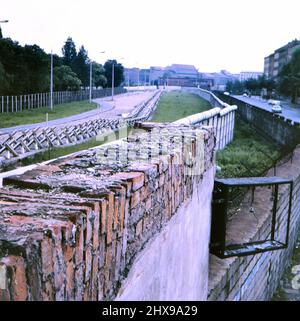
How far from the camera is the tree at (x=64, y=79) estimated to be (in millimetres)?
42763

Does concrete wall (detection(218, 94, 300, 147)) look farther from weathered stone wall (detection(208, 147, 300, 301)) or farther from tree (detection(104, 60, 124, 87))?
tree (detection(104, 60, 124, 87))

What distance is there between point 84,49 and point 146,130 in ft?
181

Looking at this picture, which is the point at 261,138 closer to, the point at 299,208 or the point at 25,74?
the point at 299,208

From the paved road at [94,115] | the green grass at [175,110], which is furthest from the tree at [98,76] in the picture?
the green grass at [175,110]

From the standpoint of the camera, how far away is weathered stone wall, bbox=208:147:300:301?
4.52 meters

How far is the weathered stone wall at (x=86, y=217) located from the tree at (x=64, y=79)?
40.1 meters

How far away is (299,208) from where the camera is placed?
10438 millimetres

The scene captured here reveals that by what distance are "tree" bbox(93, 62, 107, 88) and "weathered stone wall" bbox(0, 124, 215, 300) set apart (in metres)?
59.7

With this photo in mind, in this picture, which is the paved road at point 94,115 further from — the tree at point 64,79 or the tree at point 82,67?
the tree at point 82,67

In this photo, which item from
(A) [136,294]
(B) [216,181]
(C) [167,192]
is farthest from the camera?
(B) [216,181]

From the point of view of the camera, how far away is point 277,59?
89.8 meters

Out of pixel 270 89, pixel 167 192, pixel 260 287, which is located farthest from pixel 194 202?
pixel 270 89

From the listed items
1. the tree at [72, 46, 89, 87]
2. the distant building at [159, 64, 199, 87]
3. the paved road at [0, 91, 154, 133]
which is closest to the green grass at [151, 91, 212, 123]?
the paved road at [0, 91, 154, 133]

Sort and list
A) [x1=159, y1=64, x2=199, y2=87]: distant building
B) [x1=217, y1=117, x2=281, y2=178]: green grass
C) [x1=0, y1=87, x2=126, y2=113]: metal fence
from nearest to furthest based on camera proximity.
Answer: [x1=217, y1=117, x2=281, y2=178]: green grass → [x1=0, y1=87, x2=126, y2=113]: metal fence → [x1=159, y1=64, x2=199, y2=87]: distant building
